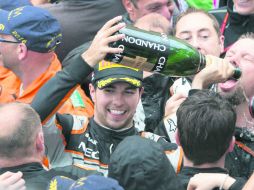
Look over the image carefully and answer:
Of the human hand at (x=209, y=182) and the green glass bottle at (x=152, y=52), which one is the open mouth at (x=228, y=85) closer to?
the green glass bottle at (x=152, y=52)

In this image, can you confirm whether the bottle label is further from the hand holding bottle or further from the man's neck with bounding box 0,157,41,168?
the man's neck with bounding box 0,157,41,168

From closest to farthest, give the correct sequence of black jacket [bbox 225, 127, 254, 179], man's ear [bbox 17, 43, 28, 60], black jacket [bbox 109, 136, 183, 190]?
black jacket [bbox 109, 136, 183, 190]
black jacket [bbox 225, 127, 254, 179]
man's ear [bbox 17, 43, 28, 60]

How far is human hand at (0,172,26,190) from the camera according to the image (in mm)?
3275

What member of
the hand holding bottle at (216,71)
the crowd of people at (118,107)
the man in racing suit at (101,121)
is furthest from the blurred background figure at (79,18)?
the hand holding bottle at (216,71)

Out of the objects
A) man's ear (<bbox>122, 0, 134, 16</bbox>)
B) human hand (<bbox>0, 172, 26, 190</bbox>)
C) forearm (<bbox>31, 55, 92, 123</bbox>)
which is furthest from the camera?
man's ear (<bbox>122, 0, 134, 16</bbox>)

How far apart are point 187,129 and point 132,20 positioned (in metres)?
1.96

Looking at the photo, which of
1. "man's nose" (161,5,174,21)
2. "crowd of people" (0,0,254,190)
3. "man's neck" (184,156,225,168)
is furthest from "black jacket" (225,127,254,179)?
"man's nose" (161,5,174,21)

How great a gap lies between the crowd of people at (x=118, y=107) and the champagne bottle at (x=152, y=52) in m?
0.07

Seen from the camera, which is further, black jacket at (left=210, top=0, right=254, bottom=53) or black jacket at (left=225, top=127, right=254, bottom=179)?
black jacket at (left=210, top=0, right=254, bottom=53)

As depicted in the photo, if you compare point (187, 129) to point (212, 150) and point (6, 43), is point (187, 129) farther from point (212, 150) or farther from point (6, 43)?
point (6, 43)

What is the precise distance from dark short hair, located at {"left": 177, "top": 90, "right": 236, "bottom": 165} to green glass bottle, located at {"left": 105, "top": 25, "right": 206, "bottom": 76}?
28cm

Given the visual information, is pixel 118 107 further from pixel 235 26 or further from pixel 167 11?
pixel 235 26

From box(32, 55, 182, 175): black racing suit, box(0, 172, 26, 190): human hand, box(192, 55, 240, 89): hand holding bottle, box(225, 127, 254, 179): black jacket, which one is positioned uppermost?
box(192, 55, 240, 89): hand holding bottle

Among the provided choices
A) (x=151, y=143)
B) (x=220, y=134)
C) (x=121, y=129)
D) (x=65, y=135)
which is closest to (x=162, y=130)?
(x=121, y=129)
